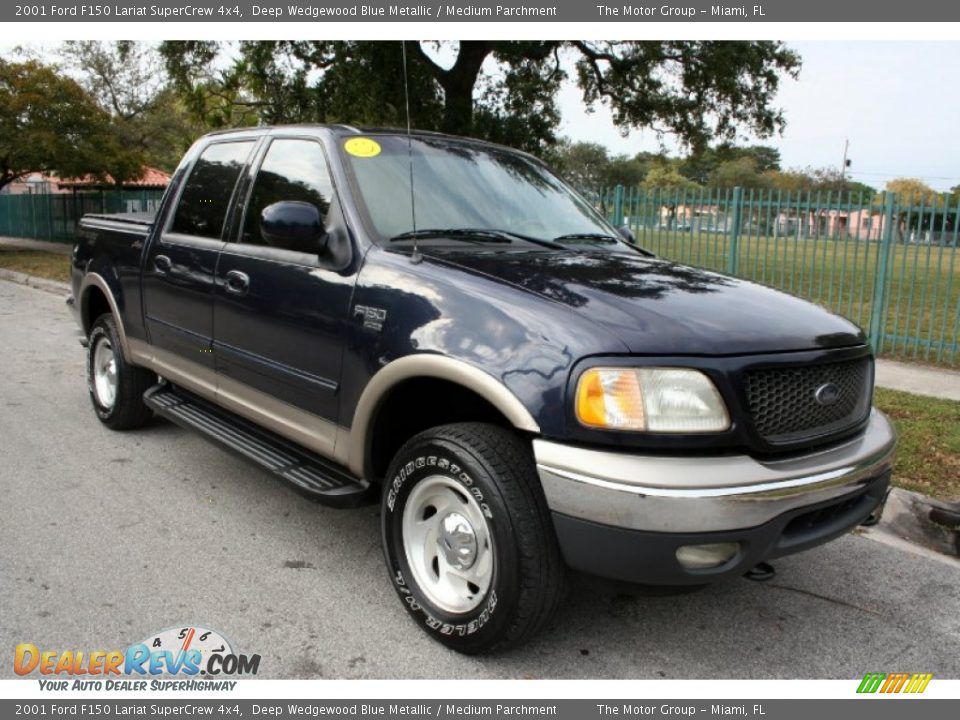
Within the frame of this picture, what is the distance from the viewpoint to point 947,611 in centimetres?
346

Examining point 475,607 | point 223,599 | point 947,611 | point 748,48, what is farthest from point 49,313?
point 748,48

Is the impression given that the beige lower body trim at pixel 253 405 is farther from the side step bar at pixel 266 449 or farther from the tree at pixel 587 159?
the tree at pixel 587 159

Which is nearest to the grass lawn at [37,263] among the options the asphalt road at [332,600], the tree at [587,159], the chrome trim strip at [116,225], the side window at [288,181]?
the chrome trim strip at [116,225]

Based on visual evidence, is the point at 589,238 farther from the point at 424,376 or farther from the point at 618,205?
the point at 618,205

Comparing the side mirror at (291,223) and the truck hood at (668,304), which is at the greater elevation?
the side mirror at (291,223)

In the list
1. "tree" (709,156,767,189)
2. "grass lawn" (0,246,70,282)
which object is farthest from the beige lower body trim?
"tree" (709,156,767,189)

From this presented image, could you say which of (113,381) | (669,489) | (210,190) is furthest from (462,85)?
(669,489)

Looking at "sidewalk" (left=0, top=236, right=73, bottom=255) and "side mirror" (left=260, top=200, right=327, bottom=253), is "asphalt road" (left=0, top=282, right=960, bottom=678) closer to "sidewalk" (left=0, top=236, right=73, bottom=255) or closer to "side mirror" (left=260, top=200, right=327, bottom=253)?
"side mirror" (left=260, top=200, right=327, bottom=253)

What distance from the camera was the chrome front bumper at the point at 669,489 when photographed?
2.46m

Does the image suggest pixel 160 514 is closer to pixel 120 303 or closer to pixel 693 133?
pixel 120 303

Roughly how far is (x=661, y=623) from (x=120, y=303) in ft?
13.0

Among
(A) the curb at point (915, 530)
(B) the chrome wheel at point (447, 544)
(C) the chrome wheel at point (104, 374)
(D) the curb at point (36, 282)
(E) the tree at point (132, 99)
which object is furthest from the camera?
A: (E) the tree at point (132, 99)

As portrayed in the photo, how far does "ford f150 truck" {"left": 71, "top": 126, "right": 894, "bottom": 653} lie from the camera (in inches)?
100

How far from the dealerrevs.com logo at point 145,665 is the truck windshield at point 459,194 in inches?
70.1
